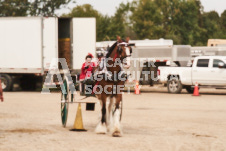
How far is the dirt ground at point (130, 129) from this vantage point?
36.3 feet

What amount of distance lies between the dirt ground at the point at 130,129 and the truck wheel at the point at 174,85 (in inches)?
310

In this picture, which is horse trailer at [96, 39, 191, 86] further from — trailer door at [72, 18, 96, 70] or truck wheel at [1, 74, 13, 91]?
truck wheel at [1, 74, 13, 91]

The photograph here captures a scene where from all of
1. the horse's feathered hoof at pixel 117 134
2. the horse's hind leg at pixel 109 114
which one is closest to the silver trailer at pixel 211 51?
the horse's hind leg at pixel 109 114

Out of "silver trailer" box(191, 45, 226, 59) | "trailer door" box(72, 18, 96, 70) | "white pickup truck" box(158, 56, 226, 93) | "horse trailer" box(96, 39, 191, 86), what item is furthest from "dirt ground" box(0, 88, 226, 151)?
"silver trailer" box(191, 45, 226, 59)

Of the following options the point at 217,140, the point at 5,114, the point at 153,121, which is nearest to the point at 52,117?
the point at 5,114

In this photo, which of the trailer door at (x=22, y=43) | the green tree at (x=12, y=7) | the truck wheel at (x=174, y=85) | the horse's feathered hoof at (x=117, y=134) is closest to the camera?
the horse's feathered hoof at (x=117, y=134)

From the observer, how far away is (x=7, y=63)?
99.2 feet

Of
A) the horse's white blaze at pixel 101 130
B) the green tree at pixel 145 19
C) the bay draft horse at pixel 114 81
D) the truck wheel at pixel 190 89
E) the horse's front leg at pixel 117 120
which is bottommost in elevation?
the truck wheel at pixel 190 89

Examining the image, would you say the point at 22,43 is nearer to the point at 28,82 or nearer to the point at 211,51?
the point at 28,82

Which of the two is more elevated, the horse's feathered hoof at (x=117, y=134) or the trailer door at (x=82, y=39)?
the trailer door at (x=82, y=39)

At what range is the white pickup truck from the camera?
28.7m

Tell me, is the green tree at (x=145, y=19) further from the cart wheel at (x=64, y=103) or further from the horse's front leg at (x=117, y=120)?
the horse's front leg at (x=117, y=120)

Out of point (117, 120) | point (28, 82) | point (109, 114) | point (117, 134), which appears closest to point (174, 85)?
point (28, 82)

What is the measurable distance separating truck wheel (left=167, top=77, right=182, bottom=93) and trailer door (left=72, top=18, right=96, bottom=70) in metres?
4.30
